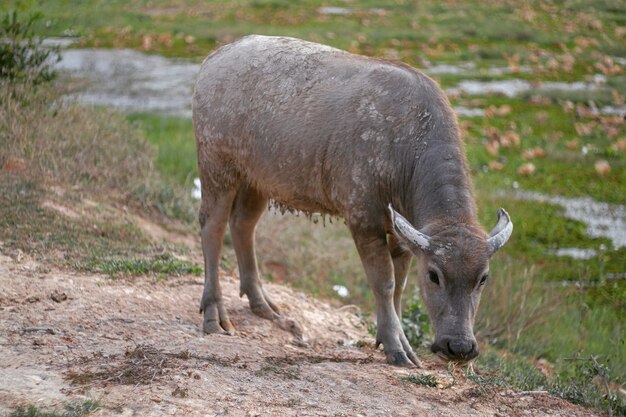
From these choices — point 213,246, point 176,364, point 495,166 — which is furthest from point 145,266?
point 495,166

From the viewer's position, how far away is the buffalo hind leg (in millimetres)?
7660

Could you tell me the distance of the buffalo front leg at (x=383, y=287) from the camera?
637 centimetres

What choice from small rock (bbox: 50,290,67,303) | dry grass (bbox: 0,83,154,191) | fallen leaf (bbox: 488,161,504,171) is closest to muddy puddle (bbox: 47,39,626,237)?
fallen leaf (bbox: 488,161,504,171)

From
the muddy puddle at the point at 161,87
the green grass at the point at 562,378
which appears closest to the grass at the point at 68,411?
the green grass at the point at 562,378

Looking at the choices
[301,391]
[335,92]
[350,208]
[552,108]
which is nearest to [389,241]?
[350,208]

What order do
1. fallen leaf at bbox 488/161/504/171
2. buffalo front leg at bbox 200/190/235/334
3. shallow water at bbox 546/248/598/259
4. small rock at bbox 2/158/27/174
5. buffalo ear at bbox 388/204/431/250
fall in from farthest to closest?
fallen leaf at bbox 488/161/504/171 → shallow water at bbox 546/248/598/259 → small rock at bbox 2/158/27/174 → buffalo front leg at bbox 200/190/235/334 → buffalo ear at bbox 388/204/431/250

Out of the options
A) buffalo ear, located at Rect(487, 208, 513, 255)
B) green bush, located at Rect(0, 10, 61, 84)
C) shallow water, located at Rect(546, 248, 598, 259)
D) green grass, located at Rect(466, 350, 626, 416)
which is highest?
green bush, located at Rect(0, 10, 61, 84)

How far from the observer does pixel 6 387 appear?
5027 millimetres

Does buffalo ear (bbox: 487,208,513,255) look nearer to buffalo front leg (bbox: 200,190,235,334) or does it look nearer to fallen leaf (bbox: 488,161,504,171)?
buffalo front leg (bbox: 200,190,235,334)

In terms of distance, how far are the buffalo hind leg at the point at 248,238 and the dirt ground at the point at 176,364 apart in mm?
181

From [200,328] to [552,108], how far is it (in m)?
13.9

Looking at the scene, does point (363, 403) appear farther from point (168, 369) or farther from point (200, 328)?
point (200, 328)

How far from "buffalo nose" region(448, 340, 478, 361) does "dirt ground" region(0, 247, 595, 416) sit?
380 mm

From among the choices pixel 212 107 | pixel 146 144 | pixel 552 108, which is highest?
pixel 212 107
